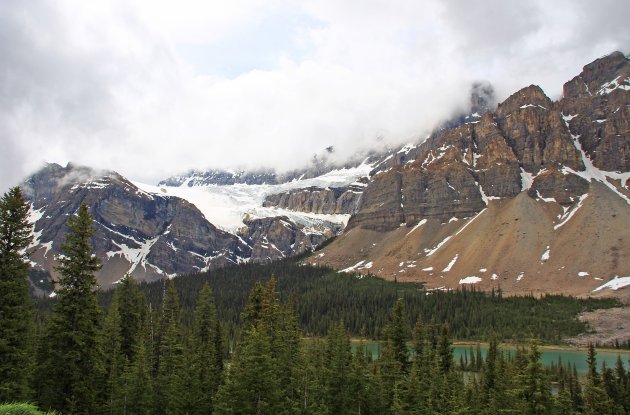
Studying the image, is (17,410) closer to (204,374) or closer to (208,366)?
(204,374)

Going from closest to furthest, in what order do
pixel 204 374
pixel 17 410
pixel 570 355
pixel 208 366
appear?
pixel 17 410, pixel 204 374, pixel 208 366, pixel 570 355

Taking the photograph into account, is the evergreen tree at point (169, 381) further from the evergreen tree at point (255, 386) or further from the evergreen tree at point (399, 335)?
the evergreen tree at point (399, 335)

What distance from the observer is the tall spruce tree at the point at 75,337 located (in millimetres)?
32594

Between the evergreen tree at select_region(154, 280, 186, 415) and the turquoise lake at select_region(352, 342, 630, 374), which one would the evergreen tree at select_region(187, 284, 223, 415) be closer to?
the evergreen tree at select_region(154, 280, 186, 415)

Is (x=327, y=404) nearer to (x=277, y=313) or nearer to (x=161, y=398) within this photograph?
(x=277, y=313)

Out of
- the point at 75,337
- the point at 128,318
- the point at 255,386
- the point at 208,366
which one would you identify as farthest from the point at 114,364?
the point at 75,337

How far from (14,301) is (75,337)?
3.94m

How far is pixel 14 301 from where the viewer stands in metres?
30.8

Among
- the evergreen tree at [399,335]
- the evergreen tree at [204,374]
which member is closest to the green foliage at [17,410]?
the evergreen tree at [204,374]

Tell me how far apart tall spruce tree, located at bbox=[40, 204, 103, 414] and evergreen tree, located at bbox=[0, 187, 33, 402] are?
1715 mm

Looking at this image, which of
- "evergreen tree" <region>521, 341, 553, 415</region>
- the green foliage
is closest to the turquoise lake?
"evergreen tree" <region>521, 341, 553, 415</region>

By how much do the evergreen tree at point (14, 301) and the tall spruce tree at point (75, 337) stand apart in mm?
1715

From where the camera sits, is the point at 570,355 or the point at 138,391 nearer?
the point at 138,391

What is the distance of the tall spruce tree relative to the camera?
1283 inches
